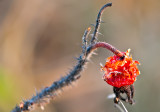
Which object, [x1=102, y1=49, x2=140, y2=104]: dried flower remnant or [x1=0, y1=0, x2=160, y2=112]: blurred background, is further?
[x1=0, y1=0, x2=160, y2=112]: blurred background

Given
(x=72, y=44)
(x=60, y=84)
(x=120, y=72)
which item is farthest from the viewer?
(x=72, y=44)

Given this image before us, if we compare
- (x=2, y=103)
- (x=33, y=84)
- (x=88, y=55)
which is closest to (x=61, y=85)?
(x=88, y=55)

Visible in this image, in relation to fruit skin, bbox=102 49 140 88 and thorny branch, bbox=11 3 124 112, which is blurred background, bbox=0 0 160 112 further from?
fruit skin, bbox=102 49 140 88

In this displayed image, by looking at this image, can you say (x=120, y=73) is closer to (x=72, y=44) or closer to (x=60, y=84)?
(x=60, y=84)

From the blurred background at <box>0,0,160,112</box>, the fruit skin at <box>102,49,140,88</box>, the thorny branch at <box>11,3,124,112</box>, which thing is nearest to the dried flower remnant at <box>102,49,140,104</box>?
the fruit skin at <box>102,49,140,88</box>

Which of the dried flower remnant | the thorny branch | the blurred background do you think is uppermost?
the blurred background

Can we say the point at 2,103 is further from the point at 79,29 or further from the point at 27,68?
the point at 79,29

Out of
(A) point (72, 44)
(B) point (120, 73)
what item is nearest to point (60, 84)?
(B) point (120, 73)
